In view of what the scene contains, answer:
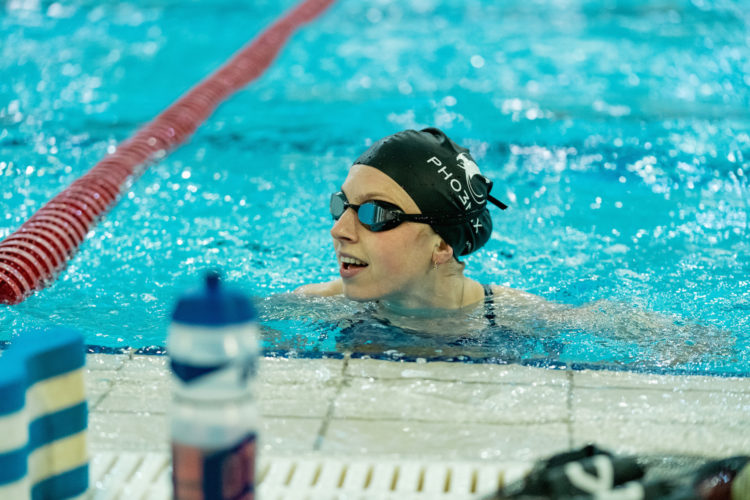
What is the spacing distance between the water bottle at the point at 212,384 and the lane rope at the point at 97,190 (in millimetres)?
2295

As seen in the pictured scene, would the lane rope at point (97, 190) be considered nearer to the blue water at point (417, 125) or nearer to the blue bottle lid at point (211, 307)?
the blue water at point (417, 125)

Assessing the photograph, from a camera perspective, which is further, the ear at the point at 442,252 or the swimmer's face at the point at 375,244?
the ear at the point at 442,252

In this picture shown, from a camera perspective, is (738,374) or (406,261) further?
(406,261)

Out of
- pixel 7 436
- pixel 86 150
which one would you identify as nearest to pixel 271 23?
pixel 86 150

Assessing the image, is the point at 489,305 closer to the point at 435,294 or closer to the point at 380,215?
the point at 435,294

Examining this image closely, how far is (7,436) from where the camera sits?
1.63 m

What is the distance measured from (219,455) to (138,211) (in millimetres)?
3375

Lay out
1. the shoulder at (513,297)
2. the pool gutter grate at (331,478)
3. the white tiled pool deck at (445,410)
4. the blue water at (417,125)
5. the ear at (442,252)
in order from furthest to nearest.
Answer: the blue water at (417,125) → the shoulder at (513,297) → the ear at (442,252) → the white tiled pool deck at (445,410) → the pool gutter grate at (331,478)

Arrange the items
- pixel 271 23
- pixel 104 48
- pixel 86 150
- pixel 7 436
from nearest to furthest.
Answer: pixel 7 436
pixel 86 150
pixel 104 48
pixel 271 23

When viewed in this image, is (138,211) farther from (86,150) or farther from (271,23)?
(271,23)

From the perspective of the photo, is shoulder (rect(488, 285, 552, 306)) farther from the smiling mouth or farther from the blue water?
the smiling mouth

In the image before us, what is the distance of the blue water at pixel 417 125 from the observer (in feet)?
11.6

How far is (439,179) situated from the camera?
116 inches

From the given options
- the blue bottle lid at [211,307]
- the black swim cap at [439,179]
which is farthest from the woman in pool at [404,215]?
the blue bottle lid at [211,307]
